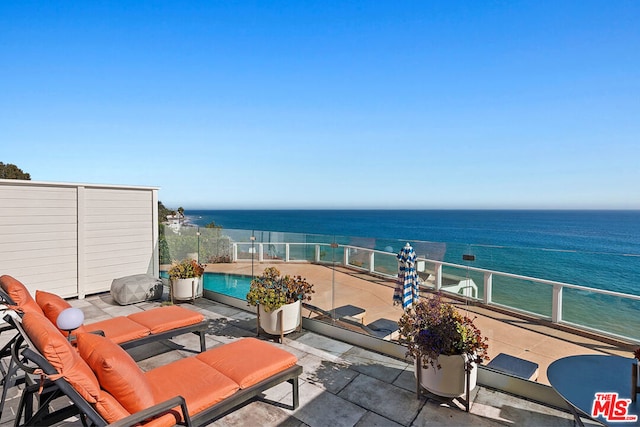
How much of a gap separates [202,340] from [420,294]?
2.54 meters

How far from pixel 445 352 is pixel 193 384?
2022 mm

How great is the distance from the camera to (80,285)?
600 cm

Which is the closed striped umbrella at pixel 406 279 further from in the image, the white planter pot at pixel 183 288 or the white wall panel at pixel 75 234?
the white wall panel at pixel 75 234

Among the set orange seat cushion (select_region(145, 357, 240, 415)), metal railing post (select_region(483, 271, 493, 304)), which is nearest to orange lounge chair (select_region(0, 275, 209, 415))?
orange seat cushion (select_region(145, 357, 240, 415))

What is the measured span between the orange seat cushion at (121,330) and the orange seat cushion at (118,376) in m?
1.47

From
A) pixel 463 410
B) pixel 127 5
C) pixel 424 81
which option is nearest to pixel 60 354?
pixel 463 410

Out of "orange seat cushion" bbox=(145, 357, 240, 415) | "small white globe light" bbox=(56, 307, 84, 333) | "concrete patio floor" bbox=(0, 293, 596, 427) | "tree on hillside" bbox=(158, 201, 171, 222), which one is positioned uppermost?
"tree on hillside" bbox=(158, 201, 171, 222)

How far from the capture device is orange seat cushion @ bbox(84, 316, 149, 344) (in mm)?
3267

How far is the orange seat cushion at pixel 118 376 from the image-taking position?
1.83 meters

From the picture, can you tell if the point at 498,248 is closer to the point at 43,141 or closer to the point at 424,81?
the point at 424,81

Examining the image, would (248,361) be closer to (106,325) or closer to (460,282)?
(106,325)

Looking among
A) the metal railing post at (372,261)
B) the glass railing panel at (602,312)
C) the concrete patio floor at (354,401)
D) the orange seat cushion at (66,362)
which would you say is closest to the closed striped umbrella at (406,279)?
the metal railing post at (372,261)

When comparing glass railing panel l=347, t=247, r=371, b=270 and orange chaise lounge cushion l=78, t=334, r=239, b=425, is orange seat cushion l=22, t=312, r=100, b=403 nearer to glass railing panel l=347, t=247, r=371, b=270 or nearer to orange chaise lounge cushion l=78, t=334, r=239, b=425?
orange chaise lounge cushion l=78, t=334, r=239, b=425

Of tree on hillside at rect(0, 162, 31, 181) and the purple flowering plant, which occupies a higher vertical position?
tree on hillside at rect(0, 162, 31, 181)
